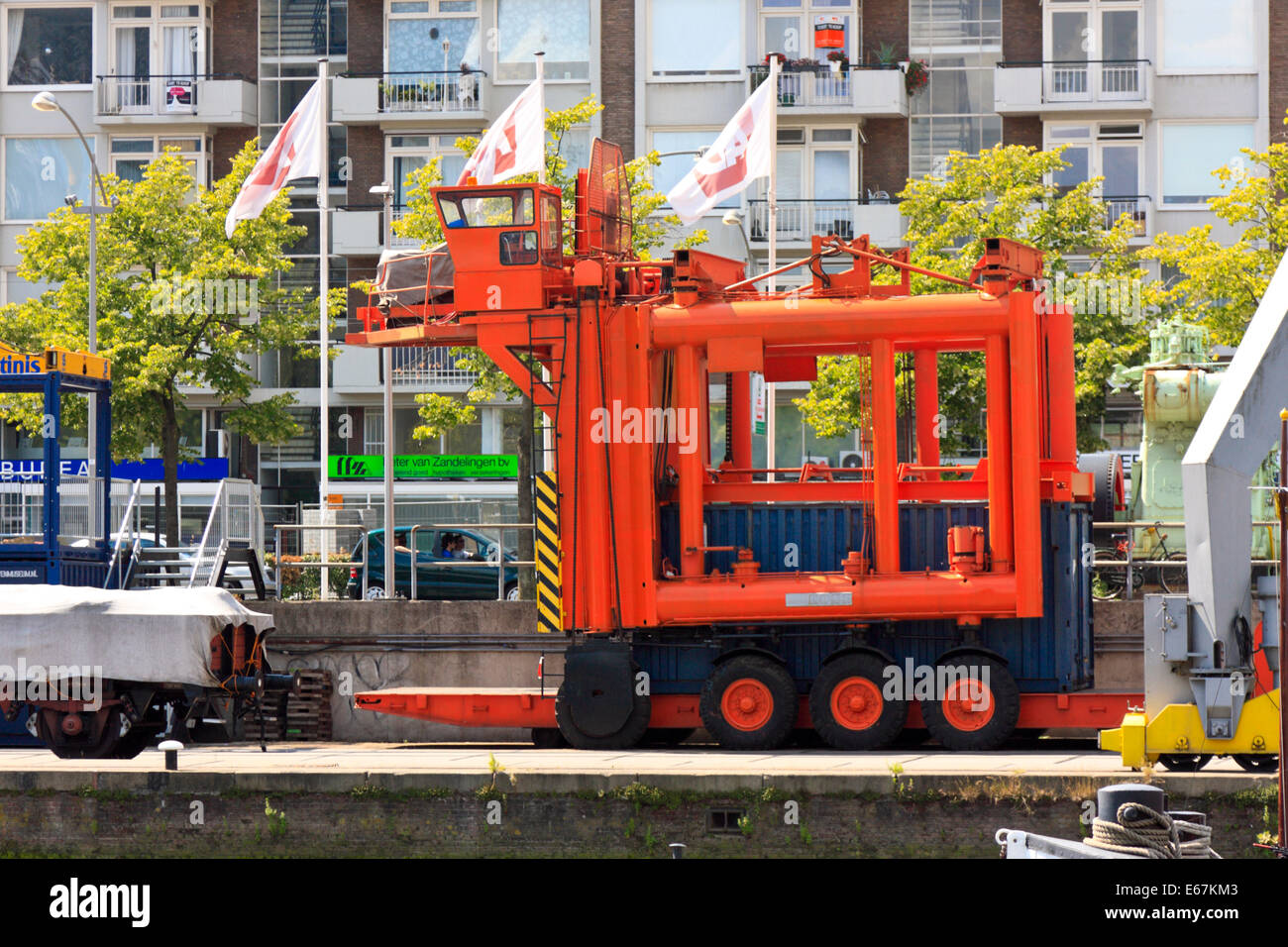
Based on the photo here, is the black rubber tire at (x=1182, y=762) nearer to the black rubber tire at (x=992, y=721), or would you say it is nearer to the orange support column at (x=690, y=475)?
the black rubber tire at (x=992, y=721)

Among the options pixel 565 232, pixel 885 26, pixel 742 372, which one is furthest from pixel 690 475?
pixel 885 26

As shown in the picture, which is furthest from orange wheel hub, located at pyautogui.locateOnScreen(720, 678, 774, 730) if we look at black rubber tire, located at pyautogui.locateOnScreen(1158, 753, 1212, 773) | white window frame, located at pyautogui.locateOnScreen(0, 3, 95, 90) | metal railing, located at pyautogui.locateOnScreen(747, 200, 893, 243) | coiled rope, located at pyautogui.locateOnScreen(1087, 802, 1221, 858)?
white window frame, located at pyautogui.locateOnScreen(0, 3, 95, 90)

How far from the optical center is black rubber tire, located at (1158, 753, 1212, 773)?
16.2 m

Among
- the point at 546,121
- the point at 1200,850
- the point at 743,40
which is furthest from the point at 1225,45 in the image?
the point at 1200,850

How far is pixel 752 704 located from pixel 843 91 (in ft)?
102

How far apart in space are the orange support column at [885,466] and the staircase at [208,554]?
8.97m

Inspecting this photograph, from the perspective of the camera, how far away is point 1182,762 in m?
16.3

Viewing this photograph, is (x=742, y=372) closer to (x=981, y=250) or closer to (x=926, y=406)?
(x=926, y=406)

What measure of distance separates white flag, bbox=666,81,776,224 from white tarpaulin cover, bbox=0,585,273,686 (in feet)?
39.8

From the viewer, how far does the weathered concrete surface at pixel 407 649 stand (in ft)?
75.8

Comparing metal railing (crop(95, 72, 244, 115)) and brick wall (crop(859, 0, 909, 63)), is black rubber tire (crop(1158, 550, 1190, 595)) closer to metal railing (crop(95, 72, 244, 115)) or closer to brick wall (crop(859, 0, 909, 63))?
brick wall (crop(859, 0, 909, 63))

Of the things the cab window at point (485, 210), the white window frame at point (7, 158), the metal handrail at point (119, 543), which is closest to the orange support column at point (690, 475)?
the cab window at point (485, 210)
